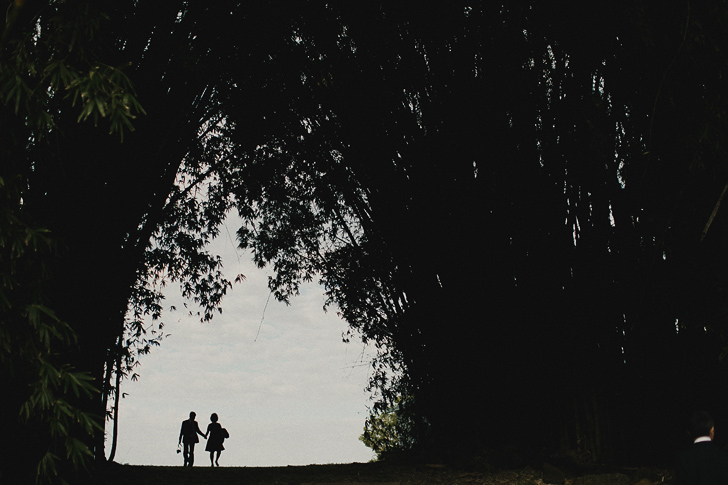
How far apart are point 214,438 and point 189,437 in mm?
428

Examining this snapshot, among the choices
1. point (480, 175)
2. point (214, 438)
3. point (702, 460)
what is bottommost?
point (702, 460)

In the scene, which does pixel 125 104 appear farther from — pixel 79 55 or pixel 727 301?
pixel 727 301

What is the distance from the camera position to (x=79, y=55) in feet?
10.9

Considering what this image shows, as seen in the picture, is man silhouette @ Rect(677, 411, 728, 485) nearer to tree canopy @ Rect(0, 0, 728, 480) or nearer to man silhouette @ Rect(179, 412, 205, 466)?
tree canopy @ Rect(0, 0, 728, 480)

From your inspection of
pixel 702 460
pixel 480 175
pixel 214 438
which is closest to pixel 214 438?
pixel 214 438

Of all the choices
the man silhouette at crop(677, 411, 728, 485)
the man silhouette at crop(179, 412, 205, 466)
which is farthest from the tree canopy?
the man silhouette at crop(179, 412, 205, 466)

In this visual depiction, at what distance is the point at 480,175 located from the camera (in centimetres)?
602

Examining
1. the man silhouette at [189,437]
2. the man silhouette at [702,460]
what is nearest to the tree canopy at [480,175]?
the man silhouette at [702,460]

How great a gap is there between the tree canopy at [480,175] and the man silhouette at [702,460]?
2031mm

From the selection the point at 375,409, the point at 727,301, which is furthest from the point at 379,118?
the point at 375,409

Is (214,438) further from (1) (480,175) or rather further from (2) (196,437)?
(1) (480,175)

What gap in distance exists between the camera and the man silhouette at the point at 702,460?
105 inches

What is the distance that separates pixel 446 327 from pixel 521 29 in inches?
126

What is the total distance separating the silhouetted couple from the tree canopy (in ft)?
8.94
